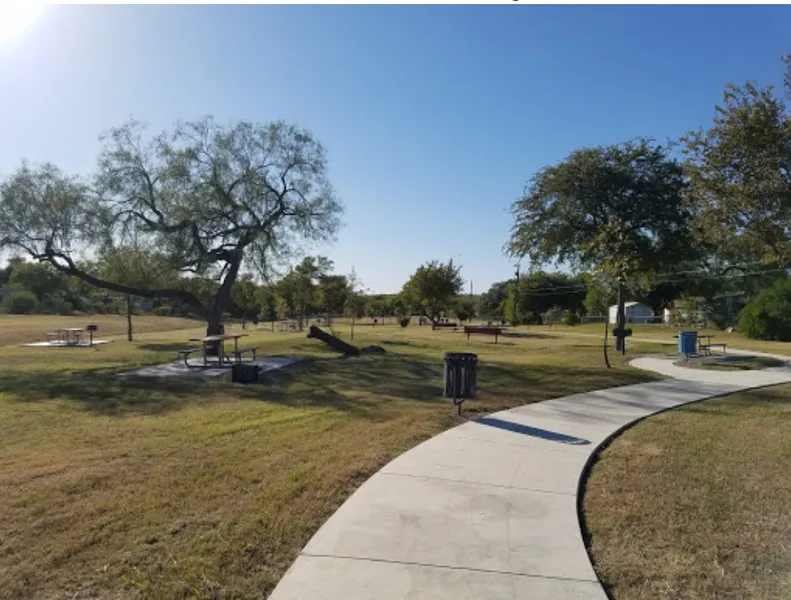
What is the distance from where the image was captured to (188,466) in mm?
6133

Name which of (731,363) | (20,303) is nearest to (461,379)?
(731,363)

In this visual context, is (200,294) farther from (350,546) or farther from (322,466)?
(350,546)

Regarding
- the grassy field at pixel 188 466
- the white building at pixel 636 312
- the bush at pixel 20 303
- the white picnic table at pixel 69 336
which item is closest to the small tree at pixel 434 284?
the white building at pixel 636 312

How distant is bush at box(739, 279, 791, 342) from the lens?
101 feet

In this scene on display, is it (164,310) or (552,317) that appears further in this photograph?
(164,310)

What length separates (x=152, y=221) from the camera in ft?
71.2

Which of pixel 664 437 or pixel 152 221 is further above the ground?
pixel 152 221

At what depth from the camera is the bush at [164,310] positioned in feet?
224

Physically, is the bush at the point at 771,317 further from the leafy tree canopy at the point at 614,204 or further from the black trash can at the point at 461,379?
the black trash can at the point at 461,379

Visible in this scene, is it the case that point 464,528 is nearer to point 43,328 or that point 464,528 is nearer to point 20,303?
point 43,328

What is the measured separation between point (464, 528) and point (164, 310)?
6925 cm

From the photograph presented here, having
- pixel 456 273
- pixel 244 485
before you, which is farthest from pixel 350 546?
pixel 456 273

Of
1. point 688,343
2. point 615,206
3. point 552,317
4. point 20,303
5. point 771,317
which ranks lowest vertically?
point 688,343

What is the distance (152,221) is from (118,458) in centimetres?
1676
